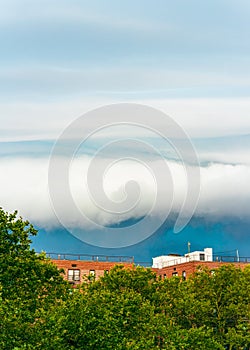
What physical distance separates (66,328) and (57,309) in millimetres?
3138

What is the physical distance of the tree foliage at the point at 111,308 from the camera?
52844 millimetres

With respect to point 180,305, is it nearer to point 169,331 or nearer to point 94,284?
point 94,284

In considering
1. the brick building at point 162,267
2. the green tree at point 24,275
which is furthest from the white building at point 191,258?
the green tree at point 24,275

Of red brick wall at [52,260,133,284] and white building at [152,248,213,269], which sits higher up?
white building at [152,248,213,269]

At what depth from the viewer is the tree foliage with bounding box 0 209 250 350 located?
5284 cm

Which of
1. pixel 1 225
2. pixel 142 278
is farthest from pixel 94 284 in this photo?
pixel 1 225

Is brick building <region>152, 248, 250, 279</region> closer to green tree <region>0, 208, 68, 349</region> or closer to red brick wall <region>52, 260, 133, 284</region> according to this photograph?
red brick wall <region>52, 260, 133, 284</region>

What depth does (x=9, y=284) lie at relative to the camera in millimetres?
61750

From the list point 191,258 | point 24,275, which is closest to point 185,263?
point 191,258

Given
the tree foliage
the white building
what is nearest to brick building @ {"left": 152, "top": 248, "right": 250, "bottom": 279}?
the white building

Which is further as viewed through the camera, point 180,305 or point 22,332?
point 180,305

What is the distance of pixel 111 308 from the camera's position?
5944cm

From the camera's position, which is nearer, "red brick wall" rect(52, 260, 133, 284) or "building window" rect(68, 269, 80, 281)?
"building window" rect(68, 269, 80, 281)

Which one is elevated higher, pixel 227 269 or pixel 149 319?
pixel 227 269
